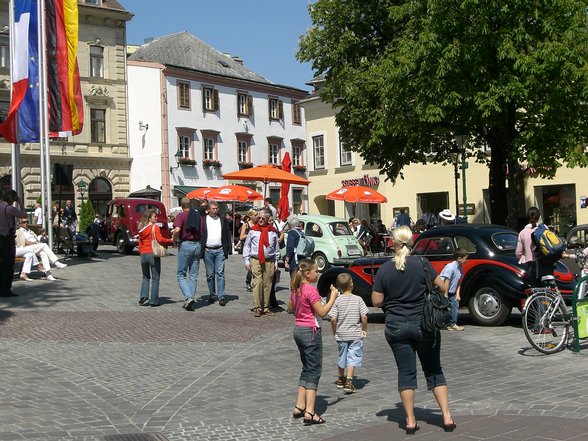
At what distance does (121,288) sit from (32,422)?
11.5 metres

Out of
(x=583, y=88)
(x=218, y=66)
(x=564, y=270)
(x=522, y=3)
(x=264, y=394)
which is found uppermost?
(x=218, y=66)

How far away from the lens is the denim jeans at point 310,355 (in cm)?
747

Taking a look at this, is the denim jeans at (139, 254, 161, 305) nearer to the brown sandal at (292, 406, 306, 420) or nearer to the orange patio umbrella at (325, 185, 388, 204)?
the brown sandal at (292, 406, 306, 420)

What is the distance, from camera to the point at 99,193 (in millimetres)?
50625

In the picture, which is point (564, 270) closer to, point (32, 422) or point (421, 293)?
point (421, 293)

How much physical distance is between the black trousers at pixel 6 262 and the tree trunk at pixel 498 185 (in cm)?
1613

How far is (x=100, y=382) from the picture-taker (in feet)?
30.6

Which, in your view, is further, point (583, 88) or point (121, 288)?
point (583, 88)

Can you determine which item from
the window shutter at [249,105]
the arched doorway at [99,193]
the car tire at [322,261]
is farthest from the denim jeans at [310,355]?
the window shutter at [249,105]

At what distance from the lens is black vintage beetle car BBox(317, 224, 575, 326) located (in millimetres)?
12875

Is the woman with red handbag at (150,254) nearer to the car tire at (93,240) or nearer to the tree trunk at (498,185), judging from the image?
the car tire at (93,240)

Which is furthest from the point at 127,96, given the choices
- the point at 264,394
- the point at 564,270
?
the point at 264,394

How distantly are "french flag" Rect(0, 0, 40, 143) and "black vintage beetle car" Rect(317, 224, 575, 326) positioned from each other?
11.8 metres

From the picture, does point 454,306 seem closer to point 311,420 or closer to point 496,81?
point 311,420
